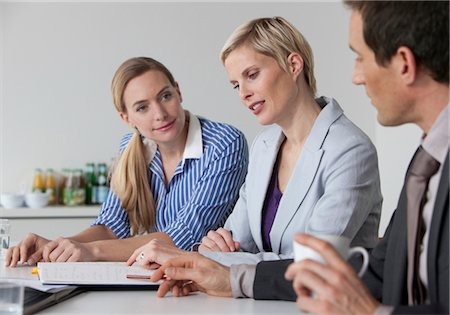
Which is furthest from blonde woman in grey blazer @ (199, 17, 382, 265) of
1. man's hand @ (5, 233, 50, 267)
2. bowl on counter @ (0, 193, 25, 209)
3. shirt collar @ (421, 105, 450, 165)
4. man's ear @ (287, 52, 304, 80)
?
bowl on counter @ (0, 193, 25, 209)

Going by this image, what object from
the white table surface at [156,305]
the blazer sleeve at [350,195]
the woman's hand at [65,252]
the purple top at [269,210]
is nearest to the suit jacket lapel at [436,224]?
the white table surface at [156,305]

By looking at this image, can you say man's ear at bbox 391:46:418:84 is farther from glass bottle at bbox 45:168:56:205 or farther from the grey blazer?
glass bottle at bbox 45:168:56:205

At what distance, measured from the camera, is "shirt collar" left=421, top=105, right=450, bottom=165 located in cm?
134

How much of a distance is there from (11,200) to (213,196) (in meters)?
2.50

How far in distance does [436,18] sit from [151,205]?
5.19ft

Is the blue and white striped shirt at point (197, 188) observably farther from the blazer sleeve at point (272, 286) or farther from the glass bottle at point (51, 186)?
the glass bottle at point (51, 186)

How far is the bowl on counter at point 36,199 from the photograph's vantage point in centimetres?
479

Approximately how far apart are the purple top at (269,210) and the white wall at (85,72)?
2.86m

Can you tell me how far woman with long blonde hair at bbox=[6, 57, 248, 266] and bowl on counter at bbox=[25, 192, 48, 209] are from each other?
2.12 m

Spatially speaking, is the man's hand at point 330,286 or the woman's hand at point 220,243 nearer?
the man's hand at point 330,286

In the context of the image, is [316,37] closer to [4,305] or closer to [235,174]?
[235,174]

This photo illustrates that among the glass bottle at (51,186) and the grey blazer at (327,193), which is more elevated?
the grey blazer at (327,193)

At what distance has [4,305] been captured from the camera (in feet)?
4.42

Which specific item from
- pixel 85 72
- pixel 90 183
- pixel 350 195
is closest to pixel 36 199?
pixel 90 183
